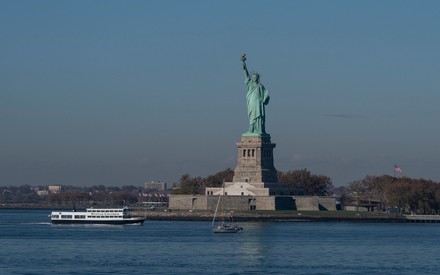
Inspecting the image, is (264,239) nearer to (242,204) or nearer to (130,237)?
(130,237)

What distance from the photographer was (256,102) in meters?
144

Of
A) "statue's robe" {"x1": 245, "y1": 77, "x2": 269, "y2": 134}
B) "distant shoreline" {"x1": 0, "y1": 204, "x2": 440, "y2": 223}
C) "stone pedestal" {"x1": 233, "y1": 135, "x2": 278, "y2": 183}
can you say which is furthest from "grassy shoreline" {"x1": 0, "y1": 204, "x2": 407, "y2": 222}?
"statue's robe" {"x1": 245, "y1": 77, "x2": 269, "y2": 134}

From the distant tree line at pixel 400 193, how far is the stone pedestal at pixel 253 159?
20.5 m

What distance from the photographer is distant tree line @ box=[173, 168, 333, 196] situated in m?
167

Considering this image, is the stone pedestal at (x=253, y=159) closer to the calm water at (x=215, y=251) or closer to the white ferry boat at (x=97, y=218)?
the white ferry boat at (x=97, y=218)

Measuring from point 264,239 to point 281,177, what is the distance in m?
69.4

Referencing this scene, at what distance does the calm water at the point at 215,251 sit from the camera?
2803 inches

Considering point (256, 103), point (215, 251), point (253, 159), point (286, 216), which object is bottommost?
point (215, 251)

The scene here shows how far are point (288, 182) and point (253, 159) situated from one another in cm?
2438

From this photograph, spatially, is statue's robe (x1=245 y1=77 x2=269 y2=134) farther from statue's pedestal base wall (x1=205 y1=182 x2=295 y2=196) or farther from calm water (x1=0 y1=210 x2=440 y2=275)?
calm water (x1=0 y1=210 x2=440 y2=275)

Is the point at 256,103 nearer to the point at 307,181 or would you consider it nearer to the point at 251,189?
the point at 251,189

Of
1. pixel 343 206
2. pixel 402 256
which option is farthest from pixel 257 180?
pixel 402 256

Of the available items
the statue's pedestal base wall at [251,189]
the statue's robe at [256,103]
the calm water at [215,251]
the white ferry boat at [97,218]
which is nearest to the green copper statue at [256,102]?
the statue's robe at [256,103]

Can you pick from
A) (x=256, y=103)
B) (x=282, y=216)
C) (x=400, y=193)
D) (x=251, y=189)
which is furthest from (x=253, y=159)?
(x=400, y=193)
